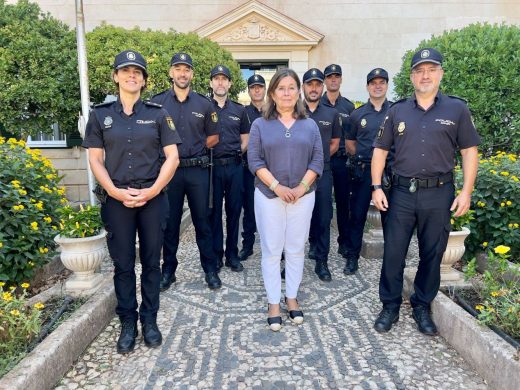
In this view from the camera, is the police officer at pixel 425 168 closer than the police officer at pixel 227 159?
Yes

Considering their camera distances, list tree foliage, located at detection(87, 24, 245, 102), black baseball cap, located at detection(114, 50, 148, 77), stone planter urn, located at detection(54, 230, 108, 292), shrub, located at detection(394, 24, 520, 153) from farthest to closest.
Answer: tree foliage, located at detection(87, 24, 245, 102)
shrub, located at detection(394, 24, 520, 153)
stone planter urn, located at detection(54, 230, 108, 292)
black baseball cap, located at detection(114, 50, 148, 77)

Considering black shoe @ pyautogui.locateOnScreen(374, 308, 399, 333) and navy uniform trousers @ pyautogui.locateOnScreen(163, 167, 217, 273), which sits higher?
navy uniform trousers @ pyautogui.locateOnScreen(163, 167, 217, 273)

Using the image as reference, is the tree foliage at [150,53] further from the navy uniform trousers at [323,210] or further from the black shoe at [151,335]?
the black shoe at [151,335]

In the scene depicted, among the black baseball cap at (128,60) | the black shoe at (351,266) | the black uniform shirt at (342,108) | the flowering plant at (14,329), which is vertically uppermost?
the black baseball cap at (128,60)

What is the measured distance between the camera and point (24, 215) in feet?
12.0

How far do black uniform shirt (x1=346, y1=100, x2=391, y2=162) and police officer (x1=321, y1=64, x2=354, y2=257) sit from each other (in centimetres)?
30

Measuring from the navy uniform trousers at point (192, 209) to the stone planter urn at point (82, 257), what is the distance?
662 millimetres

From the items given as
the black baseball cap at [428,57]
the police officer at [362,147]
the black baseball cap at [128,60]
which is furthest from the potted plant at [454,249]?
the black baseball cap at [128,60]

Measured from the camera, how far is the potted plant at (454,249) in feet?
11.7

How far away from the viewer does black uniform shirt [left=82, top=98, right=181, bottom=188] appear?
2787 millimetres

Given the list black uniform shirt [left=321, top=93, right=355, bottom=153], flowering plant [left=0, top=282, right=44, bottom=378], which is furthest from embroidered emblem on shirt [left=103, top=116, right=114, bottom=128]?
A: black uniform shirt [left=321, top=93, right=355, bottom=153]

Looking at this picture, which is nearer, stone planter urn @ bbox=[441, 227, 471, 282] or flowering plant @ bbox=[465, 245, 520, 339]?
flowering plant @ bbox=[465, 245, 520, 339]

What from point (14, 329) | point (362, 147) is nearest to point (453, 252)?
point (362, 147)

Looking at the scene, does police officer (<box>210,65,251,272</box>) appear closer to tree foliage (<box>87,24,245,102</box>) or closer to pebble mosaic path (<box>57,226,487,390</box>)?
pebble mosaic path (<box>57,226,487,390</box>)
